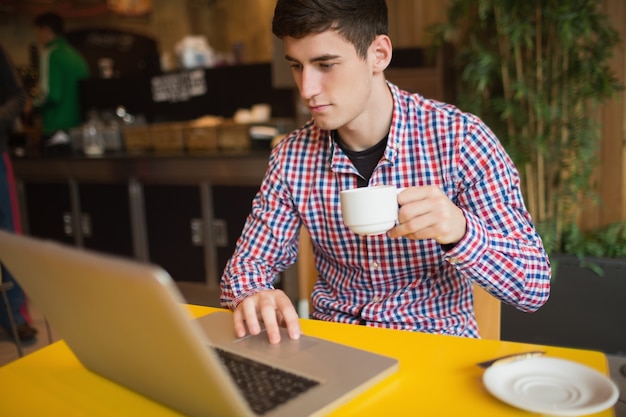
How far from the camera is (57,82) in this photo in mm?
5145

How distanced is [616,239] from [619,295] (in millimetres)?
290

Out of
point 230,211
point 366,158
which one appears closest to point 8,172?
point 230,211

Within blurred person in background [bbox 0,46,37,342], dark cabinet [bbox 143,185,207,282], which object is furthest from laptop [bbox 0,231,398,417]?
dark cabinet [bbox 143,185,207,282]

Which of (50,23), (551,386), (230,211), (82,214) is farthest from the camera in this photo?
(50,23)

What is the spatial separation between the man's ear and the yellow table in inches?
24.8

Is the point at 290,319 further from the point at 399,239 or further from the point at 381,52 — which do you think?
the point at 381,52

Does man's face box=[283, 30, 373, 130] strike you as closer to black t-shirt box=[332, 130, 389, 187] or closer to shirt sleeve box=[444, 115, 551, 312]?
black t-shirt box=[332, 130, 389, 187]

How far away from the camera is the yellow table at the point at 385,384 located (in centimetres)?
76

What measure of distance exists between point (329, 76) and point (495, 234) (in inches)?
18.3

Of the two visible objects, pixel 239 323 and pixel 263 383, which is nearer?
pixel 263 383

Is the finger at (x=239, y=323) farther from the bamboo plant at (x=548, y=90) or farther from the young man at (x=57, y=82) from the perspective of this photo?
the young man at (x=57, y=82)

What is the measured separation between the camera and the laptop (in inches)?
22.0

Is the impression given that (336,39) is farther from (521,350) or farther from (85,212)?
(85,212)

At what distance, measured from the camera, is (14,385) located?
90 cm
